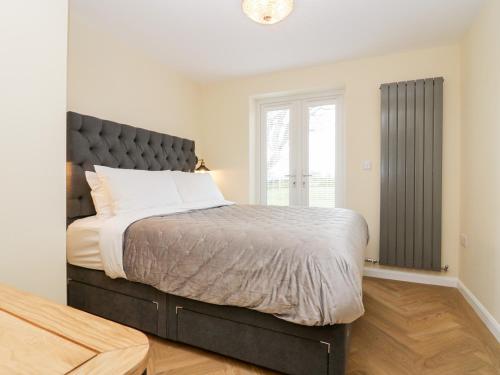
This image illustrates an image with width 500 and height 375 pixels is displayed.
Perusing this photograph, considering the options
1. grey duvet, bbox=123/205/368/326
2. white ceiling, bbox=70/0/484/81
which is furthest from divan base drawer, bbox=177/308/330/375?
white ceiling, bbox=70/0/484/81

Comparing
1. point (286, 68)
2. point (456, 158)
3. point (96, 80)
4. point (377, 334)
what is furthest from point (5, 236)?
point (456, 158)

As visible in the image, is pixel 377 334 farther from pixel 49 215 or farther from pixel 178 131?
pixel 178 131

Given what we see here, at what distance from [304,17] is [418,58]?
1.42 metres

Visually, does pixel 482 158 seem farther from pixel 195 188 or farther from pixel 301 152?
pixel 195 188

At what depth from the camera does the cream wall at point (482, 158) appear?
6.41 ft

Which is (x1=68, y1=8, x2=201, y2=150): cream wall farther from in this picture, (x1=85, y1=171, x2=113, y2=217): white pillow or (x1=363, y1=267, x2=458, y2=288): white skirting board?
(x1=363, y1=267, x2=458, y2=288): white skirting board

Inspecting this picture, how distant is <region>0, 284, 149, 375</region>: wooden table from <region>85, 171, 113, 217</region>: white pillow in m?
1.44

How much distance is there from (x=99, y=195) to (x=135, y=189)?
26cm

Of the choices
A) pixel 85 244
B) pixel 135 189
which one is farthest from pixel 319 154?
pixel 85 244

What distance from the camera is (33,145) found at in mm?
1251

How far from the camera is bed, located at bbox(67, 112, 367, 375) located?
3.96 feet

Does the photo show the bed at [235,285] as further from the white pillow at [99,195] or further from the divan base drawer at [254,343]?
the white pillow at [99,195]

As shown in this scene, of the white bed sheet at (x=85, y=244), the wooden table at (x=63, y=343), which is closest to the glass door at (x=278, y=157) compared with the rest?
the white bed sheet at (x=85, y=244)

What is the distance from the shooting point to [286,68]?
3416 mm
